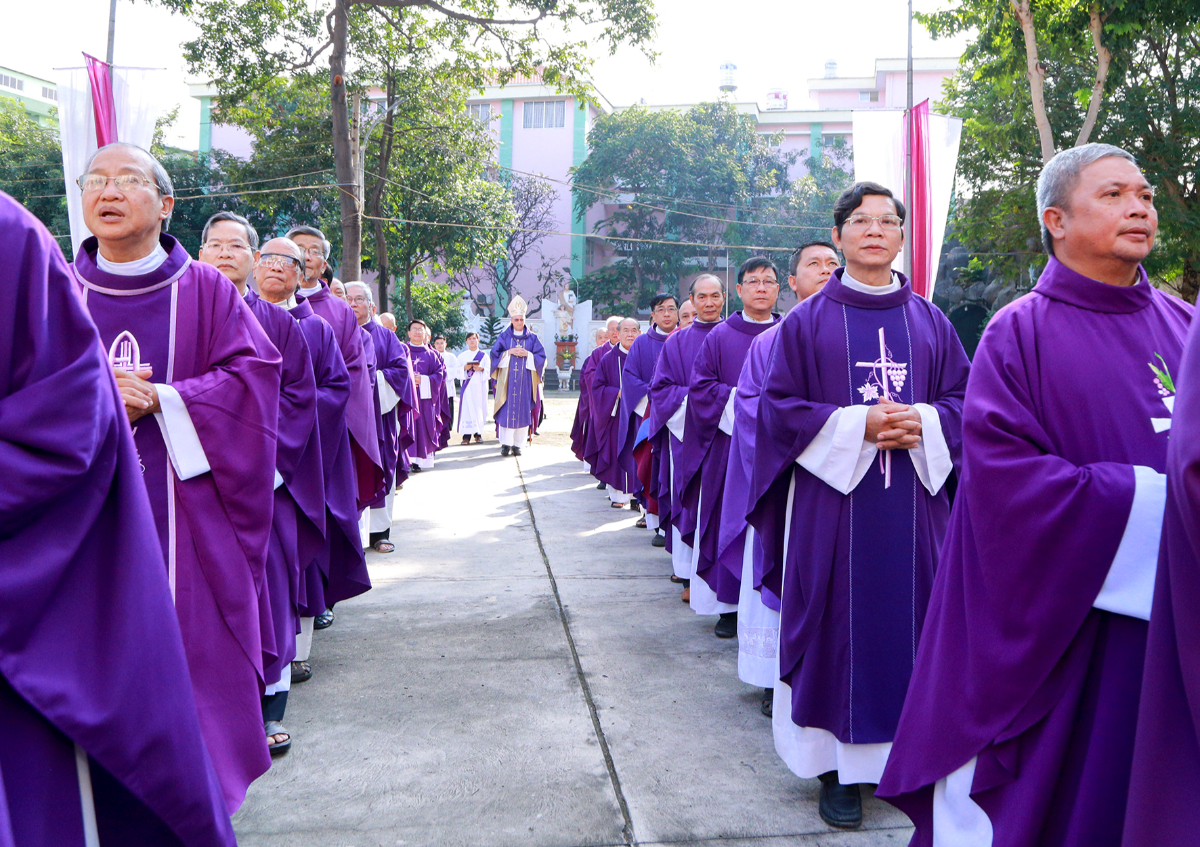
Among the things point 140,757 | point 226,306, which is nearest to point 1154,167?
point 226,306

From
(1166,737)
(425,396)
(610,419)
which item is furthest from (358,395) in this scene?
(425,396)

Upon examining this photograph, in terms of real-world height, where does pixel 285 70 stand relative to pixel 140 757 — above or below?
above

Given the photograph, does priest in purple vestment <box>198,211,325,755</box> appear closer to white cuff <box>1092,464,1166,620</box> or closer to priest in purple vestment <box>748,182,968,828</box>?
priest in purple vestment <box>748,182,968,828</box>

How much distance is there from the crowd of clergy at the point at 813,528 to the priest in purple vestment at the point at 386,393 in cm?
286

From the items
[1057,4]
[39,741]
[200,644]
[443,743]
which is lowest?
[443,743]

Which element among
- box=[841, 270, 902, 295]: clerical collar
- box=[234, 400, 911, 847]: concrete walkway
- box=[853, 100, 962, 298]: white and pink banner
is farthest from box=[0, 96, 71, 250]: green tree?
box=[841, 270, 902, 295]: clerical collar

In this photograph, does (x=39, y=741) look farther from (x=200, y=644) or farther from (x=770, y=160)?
(x=770, y=160)

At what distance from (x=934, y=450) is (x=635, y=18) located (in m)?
14.4

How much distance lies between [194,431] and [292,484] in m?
1.07

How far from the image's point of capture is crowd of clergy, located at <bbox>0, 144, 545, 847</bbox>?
176 centimetres

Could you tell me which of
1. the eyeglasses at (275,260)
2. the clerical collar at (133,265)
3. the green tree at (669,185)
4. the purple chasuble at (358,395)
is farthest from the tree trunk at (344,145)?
the green tree at (669,185)

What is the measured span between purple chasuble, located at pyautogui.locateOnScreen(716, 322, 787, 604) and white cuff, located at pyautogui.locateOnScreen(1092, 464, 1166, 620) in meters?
2.37

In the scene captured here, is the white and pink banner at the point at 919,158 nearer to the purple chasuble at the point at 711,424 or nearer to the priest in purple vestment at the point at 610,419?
the priest in purple vestment at the point at 610,419

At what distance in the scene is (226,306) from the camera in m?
3.17
